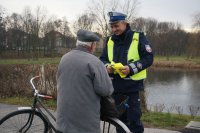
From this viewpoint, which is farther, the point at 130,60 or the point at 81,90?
the point at 130,60

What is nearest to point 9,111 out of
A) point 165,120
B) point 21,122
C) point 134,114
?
point 165,120

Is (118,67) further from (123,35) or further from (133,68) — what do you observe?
(123,35)

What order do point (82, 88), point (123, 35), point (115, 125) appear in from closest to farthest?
point (82, 88)
point (115, 125)
point (123, 35)

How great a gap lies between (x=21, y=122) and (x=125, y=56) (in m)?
1.60

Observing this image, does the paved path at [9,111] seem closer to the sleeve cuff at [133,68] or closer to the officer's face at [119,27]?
the sleeve cuff at [133,68]

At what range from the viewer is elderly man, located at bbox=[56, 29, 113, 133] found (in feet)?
12.2

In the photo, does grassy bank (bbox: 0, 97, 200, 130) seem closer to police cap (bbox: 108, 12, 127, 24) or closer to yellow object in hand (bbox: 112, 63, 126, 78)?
yellow object in hand (bbox: 112, 63, 126, 78)

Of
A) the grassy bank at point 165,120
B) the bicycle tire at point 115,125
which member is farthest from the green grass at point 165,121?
the bicycle tire at point 115,125

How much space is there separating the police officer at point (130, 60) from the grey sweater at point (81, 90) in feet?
2.40

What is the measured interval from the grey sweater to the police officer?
0.73 metres

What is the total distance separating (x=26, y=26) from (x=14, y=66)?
148 ft

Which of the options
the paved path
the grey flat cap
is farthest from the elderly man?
the paved path

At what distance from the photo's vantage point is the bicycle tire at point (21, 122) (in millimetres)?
4461

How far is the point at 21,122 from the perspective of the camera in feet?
14.9
